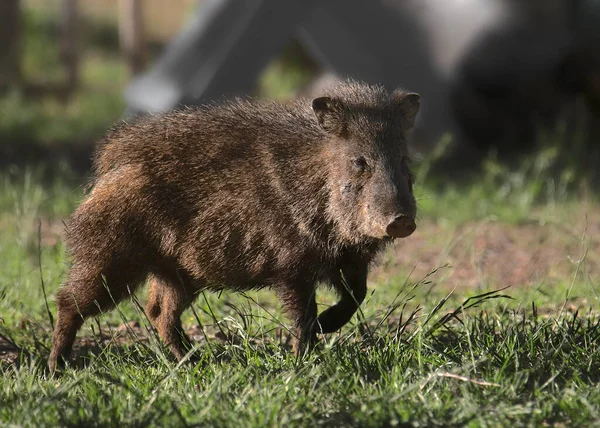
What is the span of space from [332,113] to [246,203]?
496 mm

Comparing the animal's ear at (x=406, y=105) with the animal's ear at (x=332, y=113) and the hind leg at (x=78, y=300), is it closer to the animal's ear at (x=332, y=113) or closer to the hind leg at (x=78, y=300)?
the animal's ear at (x=332, y=113)

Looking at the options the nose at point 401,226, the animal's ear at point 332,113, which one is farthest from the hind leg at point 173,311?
the nose at point 401,226

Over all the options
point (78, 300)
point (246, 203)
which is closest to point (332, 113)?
point (246, 203)

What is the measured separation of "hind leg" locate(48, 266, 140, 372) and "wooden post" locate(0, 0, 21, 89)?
856cm

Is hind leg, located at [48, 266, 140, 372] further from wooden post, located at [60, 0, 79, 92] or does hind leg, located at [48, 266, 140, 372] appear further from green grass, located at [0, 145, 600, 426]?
wooden post, located at [60, 0, 79, 92]

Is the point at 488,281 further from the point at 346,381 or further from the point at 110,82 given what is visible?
the point at 110,82

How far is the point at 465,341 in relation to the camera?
398 centimetres

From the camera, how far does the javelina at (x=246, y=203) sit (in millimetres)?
3951

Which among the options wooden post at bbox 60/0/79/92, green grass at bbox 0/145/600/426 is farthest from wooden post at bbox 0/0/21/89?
green grass at bbox 0/145/600/426

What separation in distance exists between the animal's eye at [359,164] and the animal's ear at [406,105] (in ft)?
0.96

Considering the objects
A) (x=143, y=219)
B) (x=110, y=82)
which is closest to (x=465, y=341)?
(x=143, y=219)

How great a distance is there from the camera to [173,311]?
4.41 m

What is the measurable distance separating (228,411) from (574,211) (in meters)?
4.89

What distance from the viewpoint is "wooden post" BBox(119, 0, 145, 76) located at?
12164 mm
